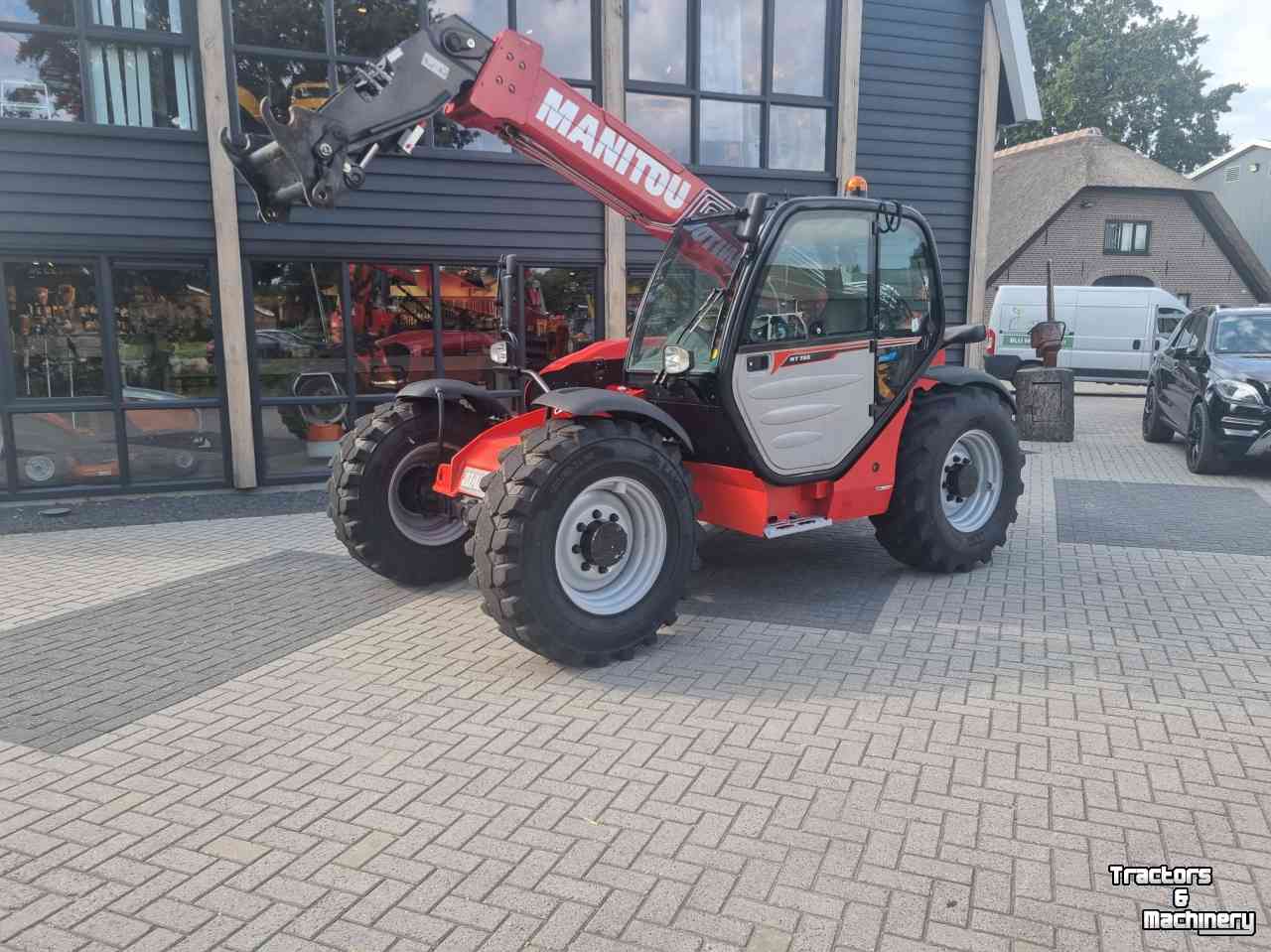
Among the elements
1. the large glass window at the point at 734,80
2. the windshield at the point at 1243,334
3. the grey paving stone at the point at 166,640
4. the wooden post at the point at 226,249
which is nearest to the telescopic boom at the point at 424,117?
the grey paving stone at the point at 166,640

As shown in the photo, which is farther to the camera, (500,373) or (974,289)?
(974,289)

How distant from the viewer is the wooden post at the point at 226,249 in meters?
8.53

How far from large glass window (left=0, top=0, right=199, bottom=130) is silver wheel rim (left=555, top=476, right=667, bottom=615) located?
6.41m

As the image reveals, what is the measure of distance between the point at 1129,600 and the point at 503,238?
22.3ft

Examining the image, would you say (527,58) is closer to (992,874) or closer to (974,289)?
(992,874)

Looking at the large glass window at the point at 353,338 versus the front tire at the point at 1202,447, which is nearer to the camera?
the large glass window at the point at 353,338

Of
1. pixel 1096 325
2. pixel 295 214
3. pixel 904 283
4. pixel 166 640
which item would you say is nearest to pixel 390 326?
pixel 295 214

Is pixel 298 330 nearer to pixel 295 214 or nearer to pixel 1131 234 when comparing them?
pixel 295 214

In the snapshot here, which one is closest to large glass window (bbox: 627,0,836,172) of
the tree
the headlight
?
the headlight

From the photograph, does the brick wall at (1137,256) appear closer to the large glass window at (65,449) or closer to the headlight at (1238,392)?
the headlight at (1238,392)

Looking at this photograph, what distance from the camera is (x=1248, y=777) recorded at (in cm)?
355

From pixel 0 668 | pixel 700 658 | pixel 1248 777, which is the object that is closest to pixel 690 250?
pixel 700 658

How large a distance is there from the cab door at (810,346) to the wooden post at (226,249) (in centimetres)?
566

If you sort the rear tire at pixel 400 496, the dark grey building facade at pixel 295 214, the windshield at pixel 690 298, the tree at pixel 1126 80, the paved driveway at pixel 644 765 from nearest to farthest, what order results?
the paved driveway at pixel 644 765 → the windshield at pixel 690 298 → the rear tire at pixel 400 496 → the dark grey building facade at pixel 295 214 → the tree at pixel 1126 80
